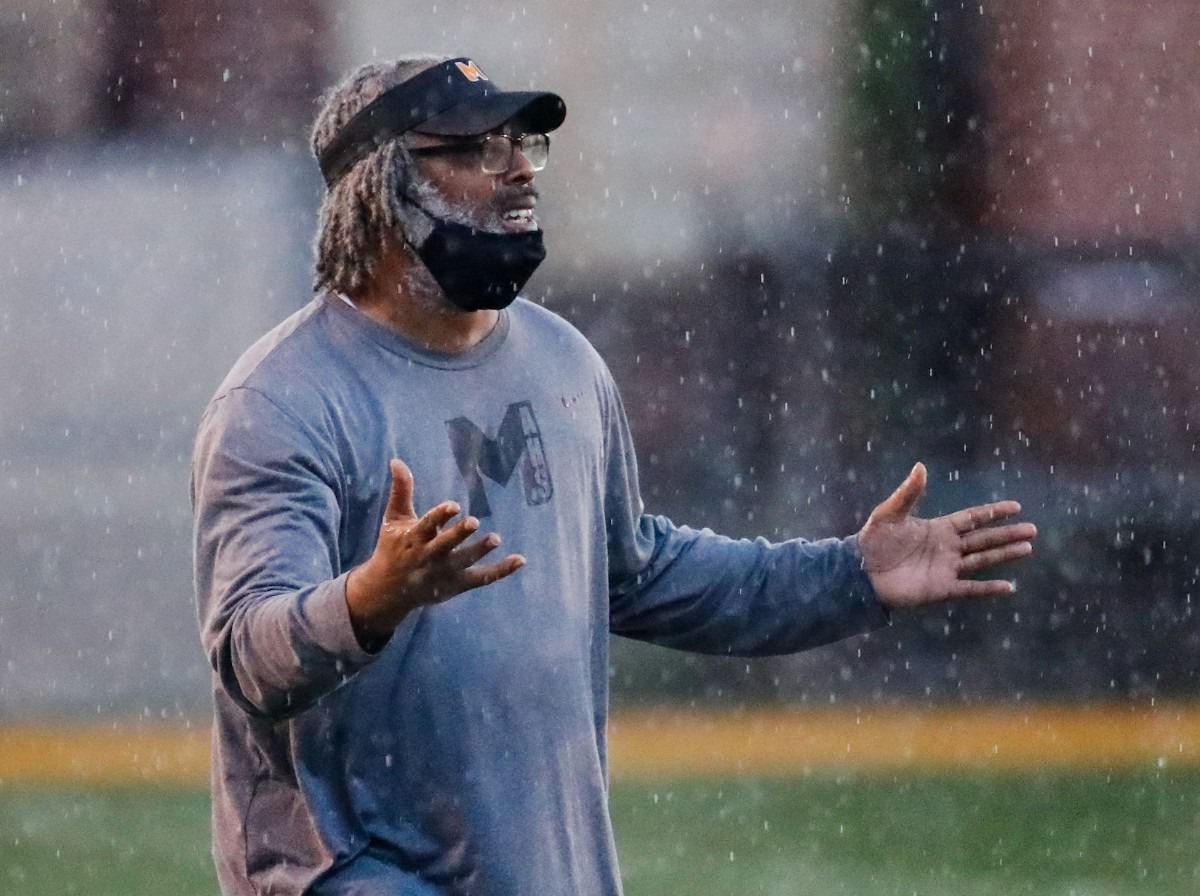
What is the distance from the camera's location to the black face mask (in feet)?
9.70

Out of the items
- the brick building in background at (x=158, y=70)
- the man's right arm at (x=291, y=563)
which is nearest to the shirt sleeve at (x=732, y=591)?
the man's right arm at (x=291, y=563)

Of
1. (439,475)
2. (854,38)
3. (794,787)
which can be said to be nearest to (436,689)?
(439,475)

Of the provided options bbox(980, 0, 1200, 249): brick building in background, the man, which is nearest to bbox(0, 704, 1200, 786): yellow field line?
bbox(980, 0, 1200, 249): brick building in background

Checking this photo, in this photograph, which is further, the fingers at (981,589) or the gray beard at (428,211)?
the fingers at (981,589)

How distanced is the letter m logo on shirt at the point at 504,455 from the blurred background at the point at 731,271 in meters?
6.58

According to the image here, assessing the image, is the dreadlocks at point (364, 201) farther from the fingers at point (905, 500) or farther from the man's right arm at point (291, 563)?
the fingers at point (905, 500)

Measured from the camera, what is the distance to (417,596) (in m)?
2.46

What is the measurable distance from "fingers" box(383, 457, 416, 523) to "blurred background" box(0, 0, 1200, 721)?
23.1 ft

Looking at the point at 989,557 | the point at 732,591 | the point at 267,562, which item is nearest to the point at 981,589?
the point at 989,557

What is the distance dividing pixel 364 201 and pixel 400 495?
0.74 meters

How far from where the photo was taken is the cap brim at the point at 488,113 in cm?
299

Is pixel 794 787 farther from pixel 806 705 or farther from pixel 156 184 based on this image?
pixel 156 184

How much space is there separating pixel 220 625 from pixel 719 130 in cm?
839

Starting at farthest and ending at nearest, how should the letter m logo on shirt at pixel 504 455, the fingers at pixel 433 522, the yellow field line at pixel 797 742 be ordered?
the yellow field line at pixel 797 742
the letter m logo on shirt at pixel 504 455
the fingers at pixel 433 522
